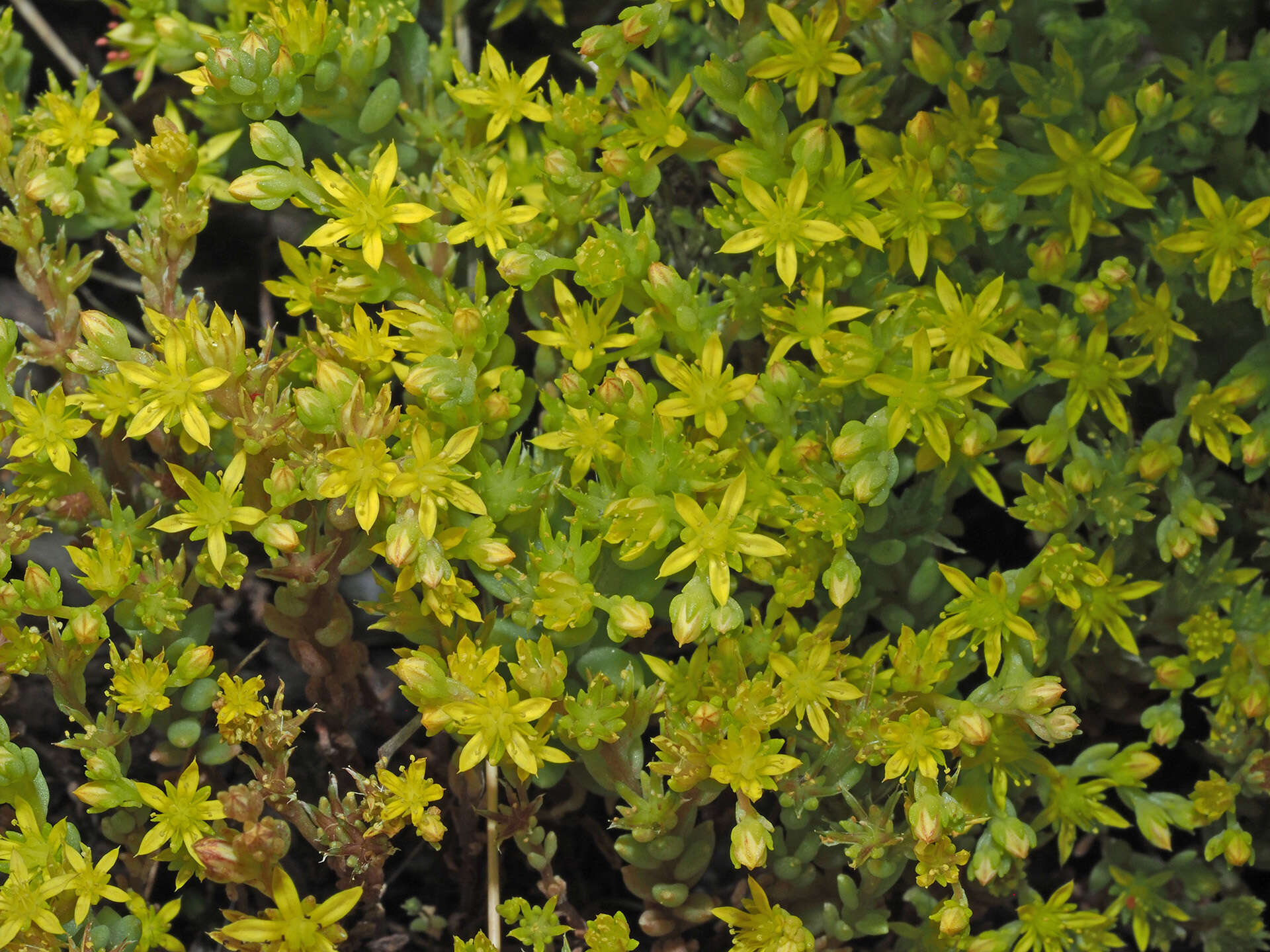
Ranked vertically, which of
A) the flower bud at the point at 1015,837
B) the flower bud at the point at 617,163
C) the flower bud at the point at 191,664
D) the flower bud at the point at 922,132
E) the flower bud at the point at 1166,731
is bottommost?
the flower bud at the point at 1166,731

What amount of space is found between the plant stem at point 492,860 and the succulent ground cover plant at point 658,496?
13 millimetres

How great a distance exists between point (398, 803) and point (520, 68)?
138 cm

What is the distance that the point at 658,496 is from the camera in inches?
61.7

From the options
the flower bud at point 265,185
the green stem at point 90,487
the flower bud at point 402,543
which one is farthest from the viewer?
the green stem at point 90,487

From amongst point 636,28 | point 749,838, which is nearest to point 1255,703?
point 749,838

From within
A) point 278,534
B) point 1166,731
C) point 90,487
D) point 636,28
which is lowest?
point 1166,731

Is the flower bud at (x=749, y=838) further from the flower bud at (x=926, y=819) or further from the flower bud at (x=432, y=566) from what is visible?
the flower bud at (x=432, y=566)

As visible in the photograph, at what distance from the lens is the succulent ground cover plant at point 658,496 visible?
5.04ft

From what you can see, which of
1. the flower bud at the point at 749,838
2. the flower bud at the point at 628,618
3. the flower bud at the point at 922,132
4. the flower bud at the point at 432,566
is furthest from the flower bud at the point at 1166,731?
the flower bud at the point at 432,566

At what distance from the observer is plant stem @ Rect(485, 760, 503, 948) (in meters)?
1.69

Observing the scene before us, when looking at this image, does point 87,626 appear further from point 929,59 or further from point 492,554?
point 929,59

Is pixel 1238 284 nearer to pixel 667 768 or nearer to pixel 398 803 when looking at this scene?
pixel 667 768

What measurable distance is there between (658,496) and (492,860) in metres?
0.59

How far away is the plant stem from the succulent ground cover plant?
0.04 feet
